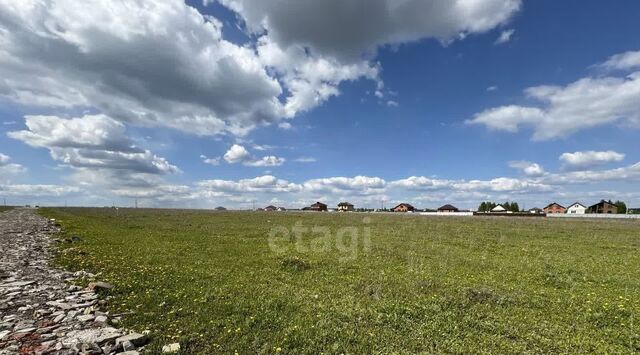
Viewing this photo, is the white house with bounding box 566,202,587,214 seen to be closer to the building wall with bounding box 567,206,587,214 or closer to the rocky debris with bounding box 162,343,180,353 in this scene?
the building wall with bounding box 567,206,587,214

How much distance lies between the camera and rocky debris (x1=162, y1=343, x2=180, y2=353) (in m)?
7.06

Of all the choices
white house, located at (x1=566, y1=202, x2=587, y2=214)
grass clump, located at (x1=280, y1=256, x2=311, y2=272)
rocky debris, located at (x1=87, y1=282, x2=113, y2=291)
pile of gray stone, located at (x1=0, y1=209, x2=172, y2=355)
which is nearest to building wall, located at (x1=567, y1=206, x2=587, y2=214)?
white house, located at (x1=566, y1=202, x2=587, y2=214)

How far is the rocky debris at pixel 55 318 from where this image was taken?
706 centimetres

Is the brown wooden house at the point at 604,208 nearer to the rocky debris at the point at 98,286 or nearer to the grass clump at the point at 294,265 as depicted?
the grass clump at the point at 294,265

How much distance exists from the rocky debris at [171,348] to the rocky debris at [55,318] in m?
0.54

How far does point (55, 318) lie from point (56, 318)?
0.03m

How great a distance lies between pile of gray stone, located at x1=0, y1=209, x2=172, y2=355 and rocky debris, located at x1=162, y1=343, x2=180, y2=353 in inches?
1.0

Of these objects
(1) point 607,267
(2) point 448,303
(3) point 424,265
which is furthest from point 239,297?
(1) point 607,267

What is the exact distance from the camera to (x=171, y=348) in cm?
717

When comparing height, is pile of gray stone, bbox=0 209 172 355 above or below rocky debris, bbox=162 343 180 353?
above

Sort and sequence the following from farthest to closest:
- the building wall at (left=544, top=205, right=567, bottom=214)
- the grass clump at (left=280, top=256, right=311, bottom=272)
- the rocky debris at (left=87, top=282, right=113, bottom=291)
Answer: the building wall at (left=544, top=205, right=567, bottom=214) < the grass clump at (left=280, top=256, right=311, bottom=272) < the rocky debris at (left=87, top=282, right=113, bottom=291)

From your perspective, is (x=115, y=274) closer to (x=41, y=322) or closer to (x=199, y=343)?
(x=41, y=322)

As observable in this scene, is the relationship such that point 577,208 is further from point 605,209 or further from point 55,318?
point 55,318

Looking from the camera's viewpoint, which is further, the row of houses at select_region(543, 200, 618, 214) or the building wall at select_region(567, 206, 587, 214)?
the building wall at select_region(567, 206, 587, 214)
